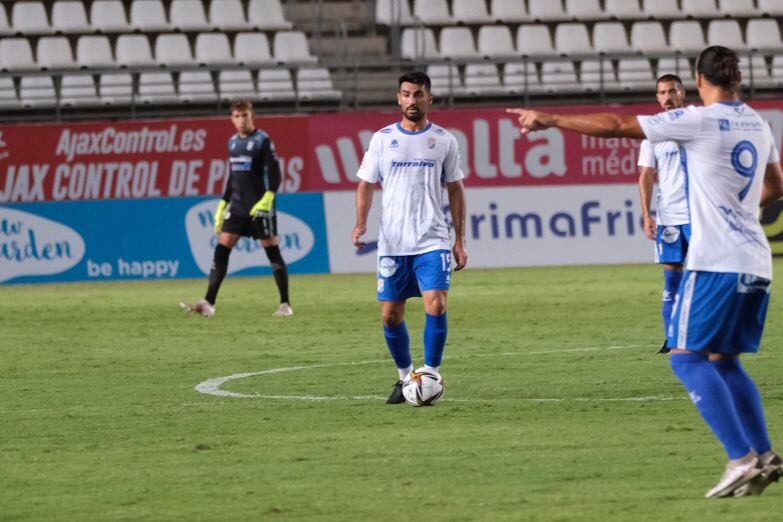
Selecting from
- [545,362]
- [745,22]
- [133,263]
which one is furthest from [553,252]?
[545,362]

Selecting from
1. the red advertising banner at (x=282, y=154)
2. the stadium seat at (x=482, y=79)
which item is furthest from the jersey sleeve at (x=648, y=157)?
the stadium seat at (x=482, y=79)

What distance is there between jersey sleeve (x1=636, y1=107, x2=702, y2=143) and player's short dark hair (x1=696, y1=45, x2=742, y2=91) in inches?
6.1

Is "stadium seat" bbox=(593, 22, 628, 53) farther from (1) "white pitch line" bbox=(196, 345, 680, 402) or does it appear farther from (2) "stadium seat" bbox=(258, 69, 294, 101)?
(1) "white pitch line" bbox=(196, 345, 680, 402)

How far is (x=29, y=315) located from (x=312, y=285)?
5.24 meters

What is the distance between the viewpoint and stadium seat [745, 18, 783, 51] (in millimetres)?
30797

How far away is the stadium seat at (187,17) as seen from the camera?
29438 mm

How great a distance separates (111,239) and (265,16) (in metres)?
7.16

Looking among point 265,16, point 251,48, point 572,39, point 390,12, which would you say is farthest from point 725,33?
point 251,48

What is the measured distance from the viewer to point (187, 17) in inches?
1161

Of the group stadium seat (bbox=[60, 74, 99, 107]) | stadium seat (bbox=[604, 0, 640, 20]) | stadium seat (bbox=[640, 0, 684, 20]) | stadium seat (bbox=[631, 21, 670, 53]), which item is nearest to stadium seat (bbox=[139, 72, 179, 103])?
stadium seat (bbox=[60, 74, 99, 107])

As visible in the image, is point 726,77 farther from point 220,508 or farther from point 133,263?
point 133,263

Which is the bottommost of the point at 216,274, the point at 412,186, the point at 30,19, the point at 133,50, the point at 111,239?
the point at 111,239

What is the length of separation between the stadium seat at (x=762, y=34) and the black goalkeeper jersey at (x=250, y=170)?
15.3m

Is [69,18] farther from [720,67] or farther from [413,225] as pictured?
[720,67]
